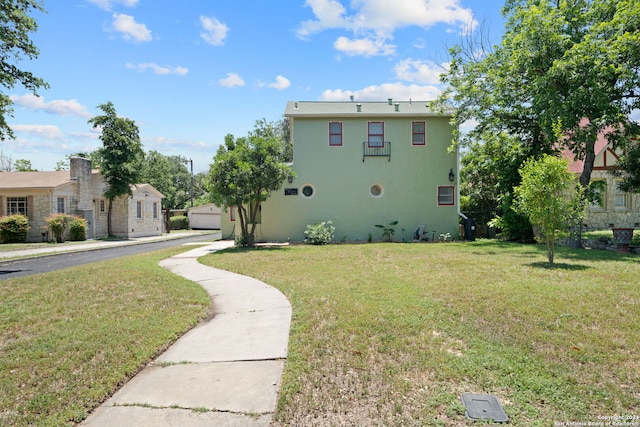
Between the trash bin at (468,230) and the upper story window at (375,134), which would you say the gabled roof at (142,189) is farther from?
the trash bin at (468,230)

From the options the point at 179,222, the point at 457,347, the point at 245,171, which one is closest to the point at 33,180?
the point at 179,222

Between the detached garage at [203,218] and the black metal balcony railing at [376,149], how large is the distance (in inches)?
988

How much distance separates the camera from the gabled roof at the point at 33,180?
21.8 meters

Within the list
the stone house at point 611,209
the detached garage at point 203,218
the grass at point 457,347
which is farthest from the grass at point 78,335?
the detached garage at point 203,218

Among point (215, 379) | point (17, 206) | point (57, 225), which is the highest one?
point (17, 206)

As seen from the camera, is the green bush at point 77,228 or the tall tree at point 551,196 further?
the green bush at point 77,228

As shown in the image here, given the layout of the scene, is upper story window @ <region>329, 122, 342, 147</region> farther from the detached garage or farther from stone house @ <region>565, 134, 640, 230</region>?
the detached garage

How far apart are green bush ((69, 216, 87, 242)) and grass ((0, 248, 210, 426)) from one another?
15.4m

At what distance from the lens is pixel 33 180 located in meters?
23.6

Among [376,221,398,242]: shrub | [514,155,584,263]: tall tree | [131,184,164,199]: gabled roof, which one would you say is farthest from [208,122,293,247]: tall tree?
[131,184,164,199]: gabled roof

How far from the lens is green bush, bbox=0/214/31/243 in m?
20.0

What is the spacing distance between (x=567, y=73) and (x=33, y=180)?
2756 cm

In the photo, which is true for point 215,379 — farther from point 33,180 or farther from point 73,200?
point 33,180

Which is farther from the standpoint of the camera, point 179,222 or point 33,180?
point 179,222
